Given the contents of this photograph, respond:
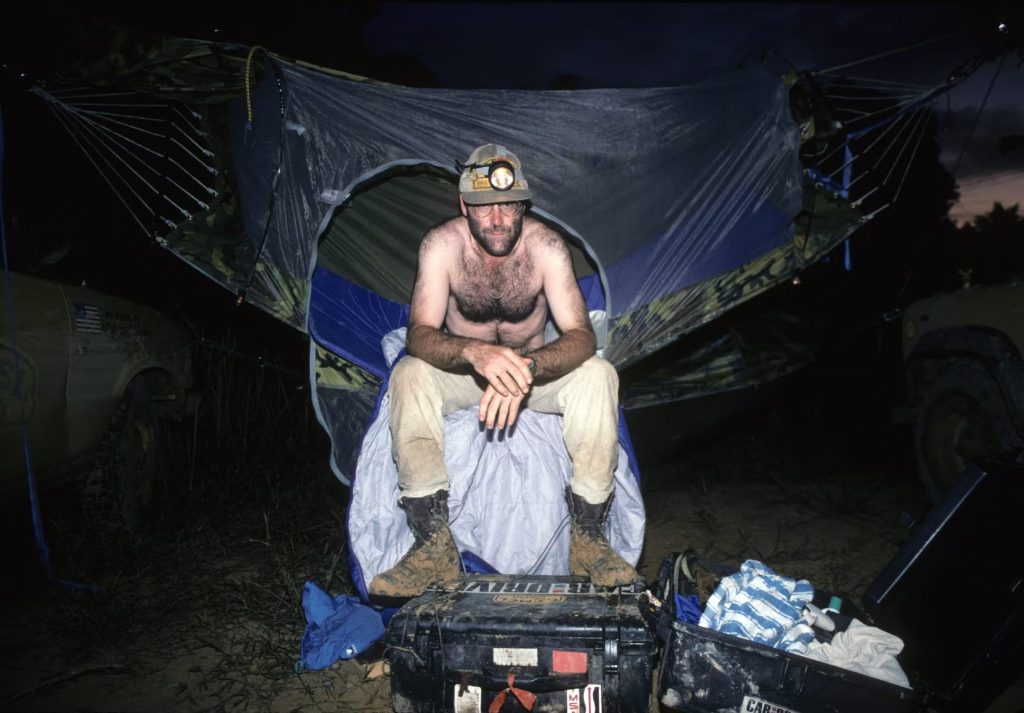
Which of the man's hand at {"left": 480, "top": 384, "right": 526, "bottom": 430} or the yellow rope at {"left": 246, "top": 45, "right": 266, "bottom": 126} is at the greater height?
the yellow rope at {"left": 246, "top": 45, "right": 266, "bottom": 126}

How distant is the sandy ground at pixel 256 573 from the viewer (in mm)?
2227

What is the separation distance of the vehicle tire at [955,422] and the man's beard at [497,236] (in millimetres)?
2384

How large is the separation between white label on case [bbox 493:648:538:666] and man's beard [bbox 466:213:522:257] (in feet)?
5.60

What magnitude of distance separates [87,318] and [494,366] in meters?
1.83

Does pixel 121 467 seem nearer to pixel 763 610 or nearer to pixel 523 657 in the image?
pixel 523 657

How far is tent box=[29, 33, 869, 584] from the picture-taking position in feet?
9.50

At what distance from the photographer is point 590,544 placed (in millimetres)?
2492

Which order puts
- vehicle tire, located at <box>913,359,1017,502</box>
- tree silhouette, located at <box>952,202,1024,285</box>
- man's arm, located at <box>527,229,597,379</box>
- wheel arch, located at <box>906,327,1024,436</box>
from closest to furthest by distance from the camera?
man's arm, located at <box>527,229,597,379</box>
wheel arch, located at <box>906,327,1024,436</box>
vehicle tire, located at <box>913,359,1017,502</box>
tree silhouette, located at <box>952,202,1024,285</box>

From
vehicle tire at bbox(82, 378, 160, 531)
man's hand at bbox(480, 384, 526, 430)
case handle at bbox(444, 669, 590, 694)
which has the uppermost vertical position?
man's hand at bbox(480, 384, 526, 430)

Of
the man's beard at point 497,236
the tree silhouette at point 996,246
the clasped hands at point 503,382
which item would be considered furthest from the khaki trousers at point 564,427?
the tree silhouette at point 996,246

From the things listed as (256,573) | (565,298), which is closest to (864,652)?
(565,298)

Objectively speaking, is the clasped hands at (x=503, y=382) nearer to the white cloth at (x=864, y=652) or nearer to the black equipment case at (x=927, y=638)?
the black equipment case at (x=927, y=638)

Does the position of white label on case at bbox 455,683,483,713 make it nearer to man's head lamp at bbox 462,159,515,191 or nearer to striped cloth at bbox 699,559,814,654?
striped cloth at bbox 699,559,814,654

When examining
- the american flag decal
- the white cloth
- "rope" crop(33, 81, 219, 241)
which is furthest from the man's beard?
the white cloth
